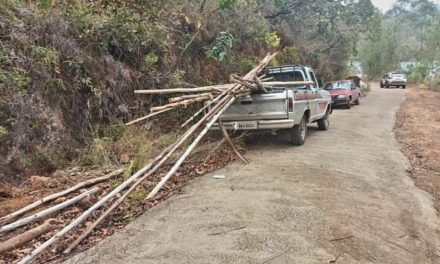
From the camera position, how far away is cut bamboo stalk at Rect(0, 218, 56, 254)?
425cm

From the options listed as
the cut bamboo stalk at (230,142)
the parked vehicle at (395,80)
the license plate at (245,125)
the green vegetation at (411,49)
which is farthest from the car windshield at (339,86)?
the parked vehicle at (395,80)

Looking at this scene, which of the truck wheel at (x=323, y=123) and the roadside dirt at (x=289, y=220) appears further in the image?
the truck wheel at (x=323, y=123)

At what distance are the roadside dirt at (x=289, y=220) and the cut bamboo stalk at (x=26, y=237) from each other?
0.71m

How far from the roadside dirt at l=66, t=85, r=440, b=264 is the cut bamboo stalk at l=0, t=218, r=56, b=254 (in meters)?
0.71

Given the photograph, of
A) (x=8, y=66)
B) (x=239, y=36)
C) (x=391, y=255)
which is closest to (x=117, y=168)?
(x=8, y=66)

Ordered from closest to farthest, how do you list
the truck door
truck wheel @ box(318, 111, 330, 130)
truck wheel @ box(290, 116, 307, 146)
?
truck wheel @ box(290, 116, 307, 146) < the truck door < truck wheel @ box(318, 111, 330, 130)

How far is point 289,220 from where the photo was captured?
506cm

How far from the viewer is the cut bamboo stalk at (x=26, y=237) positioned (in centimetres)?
425

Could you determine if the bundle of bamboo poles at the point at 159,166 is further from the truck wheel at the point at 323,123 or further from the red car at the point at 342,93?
the red car at the point at 342,93

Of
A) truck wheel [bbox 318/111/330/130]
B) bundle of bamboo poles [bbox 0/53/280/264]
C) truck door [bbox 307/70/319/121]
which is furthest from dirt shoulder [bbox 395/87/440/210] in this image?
bundle of bamboo poles [bbox 0/53/280/264]

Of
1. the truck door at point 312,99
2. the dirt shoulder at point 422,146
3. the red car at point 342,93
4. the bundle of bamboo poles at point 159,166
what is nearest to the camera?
the bundle of bamboo poles at point 159,166

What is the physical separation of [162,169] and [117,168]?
0.75 metres

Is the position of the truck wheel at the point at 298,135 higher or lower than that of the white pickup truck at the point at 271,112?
lower

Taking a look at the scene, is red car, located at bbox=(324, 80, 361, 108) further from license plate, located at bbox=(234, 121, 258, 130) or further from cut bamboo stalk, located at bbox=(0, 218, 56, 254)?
cut bamboo stalk, located at bbox=(0, 218, 56, 254)
